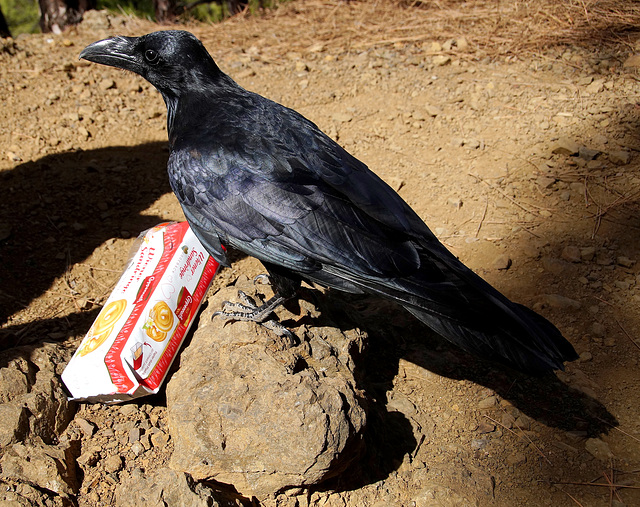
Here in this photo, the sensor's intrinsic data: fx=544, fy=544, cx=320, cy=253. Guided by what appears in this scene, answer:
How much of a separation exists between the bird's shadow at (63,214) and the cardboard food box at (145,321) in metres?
0.86

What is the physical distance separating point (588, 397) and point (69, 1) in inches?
301

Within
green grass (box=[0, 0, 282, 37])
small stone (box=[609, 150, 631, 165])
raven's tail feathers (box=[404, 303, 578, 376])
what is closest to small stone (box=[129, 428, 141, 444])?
raven's tail feathers (box=[404, 303, 578, 376])

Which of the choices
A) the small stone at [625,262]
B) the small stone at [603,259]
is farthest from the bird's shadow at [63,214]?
the small stone at [625,262]

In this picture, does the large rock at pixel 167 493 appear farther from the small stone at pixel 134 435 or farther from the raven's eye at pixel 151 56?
the raven's eye at pixel 151 56

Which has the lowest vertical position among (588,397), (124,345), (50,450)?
(588,397)

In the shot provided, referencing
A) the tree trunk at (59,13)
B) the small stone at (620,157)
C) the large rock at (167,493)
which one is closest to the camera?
the large rock at (167,493)

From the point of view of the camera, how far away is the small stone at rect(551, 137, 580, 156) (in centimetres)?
461

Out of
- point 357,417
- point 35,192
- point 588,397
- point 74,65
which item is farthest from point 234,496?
point 74,65

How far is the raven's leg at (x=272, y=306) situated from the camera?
2980 millimetres

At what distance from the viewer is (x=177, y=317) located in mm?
3059

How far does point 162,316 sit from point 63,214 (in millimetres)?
2273

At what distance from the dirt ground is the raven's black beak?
153 centimetres

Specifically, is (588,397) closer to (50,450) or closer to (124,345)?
(124,345)

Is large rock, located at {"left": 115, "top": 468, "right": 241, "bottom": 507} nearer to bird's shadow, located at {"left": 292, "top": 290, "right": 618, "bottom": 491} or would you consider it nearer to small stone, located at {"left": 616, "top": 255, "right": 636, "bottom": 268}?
bird's shadow, located at {"left": 292, "top": 290, "right": 618, "bottom": 491}
